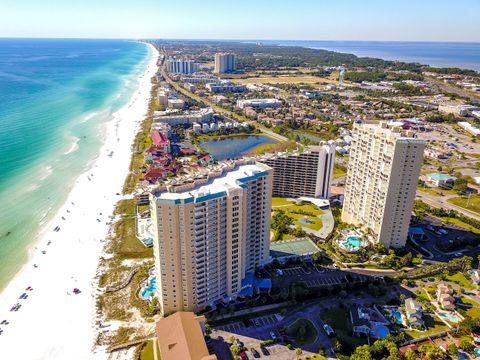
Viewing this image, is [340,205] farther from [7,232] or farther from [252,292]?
[7,232]

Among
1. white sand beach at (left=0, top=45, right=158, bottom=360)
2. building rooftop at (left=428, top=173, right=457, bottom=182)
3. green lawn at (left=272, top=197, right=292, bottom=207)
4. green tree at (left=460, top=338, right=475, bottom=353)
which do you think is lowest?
white sand beach at (left=0, top=45, right=158, bottom=360)

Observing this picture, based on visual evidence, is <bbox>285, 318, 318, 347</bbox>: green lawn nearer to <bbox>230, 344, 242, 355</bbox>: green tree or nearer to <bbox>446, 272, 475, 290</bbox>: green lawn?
<bbox>230, 344, 242, 355</bbox>: green tree

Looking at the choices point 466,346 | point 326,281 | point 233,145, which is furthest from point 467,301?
point 233,145

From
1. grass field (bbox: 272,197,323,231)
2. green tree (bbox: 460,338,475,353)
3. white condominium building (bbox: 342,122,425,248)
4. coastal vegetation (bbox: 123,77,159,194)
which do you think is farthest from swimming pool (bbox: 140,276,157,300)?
green tree (bbox: 460,338,475,353)

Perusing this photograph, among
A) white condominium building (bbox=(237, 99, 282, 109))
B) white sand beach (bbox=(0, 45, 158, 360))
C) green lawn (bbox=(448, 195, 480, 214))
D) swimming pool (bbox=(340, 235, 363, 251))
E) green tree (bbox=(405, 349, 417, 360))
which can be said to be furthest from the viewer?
white condominium building (bbox=(237, 99, 282, 109))

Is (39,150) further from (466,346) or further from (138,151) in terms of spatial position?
(466,346)

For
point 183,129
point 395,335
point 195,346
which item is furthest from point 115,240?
point 183,129
